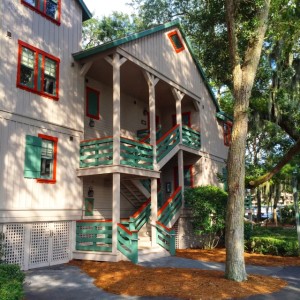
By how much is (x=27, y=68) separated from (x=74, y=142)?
307 cm

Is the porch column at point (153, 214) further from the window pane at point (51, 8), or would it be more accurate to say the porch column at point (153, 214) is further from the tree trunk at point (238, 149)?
the window pane at point (51, 8)

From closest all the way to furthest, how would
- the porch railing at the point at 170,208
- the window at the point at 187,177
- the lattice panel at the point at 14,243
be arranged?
the lattice panel at the point at 14,243
the porch railing at the point at 170,208
the window at the point at 187,177

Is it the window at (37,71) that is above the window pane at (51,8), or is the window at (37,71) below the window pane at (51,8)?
below

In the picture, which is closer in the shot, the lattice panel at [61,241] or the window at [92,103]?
the lattice panel at [61,241]

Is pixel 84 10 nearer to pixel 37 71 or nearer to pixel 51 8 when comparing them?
pixel 51 8

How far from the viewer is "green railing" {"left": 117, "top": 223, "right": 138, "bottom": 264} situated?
1170cm

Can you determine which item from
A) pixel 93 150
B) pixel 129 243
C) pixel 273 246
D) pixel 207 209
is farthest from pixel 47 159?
pixel 273 246

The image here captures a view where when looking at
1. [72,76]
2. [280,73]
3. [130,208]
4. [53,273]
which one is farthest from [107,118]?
[280,73]

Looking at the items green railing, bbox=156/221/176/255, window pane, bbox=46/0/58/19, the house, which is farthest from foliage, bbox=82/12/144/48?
green railing, bbox=156/221/176/255

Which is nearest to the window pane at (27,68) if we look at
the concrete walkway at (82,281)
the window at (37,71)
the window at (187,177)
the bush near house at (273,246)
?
the window at (37,71)

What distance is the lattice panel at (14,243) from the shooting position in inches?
420

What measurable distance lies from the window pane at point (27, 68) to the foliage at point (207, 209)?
8494 millimetres

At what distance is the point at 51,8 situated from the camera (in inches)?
514

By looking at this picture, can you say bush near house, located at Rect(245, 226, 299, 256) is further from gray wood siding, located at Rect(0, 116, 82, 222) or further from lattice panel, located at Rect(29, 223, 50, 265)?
lattice panel, located at Rect(29, 223, 50, 265)
